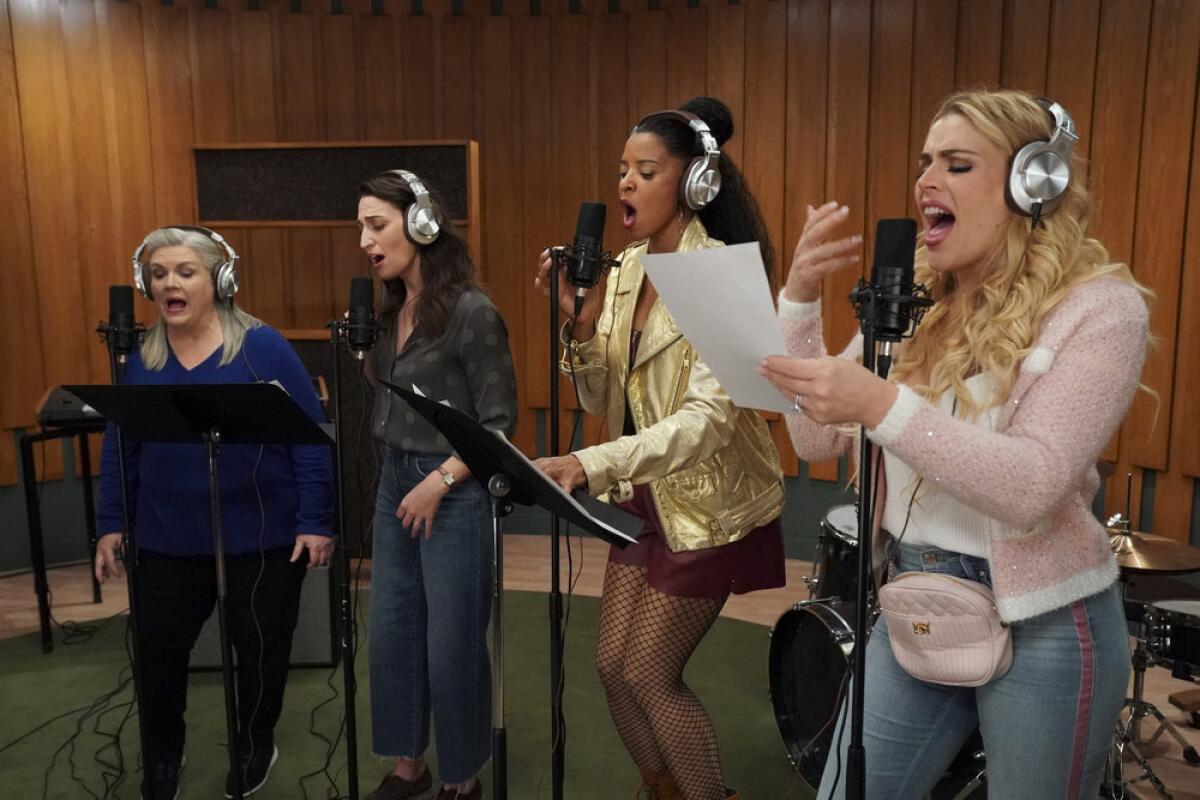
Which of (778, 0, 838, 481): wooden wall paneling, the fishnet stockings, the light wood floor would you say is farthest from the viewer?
(778, 0, 838, 481): wooden wall paneling

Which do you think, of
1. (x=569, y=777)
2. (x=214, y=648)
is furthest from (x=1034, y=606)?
(x=214, y=648)

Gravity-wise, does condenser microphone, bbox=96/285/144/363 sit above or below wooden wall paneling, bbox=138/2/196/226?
below

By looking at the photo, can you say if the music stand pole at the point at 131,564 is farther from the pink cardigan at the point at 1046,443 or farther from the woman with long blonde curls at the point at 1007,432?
the pink cardigan at the point at 1046,443

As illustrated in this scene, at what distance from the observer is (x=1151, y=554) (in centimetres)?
298

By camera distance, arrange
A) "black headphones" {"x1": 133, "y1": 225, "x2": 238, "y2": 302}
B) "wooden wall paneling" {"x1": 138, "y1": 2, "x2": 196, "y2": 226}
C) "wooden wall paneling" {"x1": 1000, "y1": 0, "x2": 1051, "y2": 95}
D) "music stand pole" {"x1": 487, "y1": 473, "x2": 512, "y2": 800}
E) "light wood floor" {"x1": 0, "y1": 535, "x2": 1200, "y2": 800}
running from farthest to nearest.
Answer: "wooden wall paneling" {"x1": 138, "y1": 2, "x2": 196, "y2": 226} < "wooden wall paneling" {"x1": 1000, "y1": 0, "x2": 1051, "y2": 95} < "light wood floor" {"x1": 0, "y1": 535, "x2": 1200, "y2": 800} < "black headphones" {"x1": 133, "y1": 225, "x2": 238, "y2": 302} < "music stand pole" {"x1": 487, "y1": 473, "x2": 512, "y2": 800}

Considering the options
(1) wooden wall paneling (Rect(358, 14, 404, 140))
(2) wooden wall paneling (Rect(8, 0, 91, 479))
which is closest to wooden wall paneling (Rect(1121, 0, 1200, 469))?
(1) wooden wall paneling (Rect(358, 14, 404, 140))

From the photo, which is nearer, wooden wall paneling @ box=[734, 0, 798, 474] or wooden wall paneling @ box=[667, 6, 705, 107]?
wooden wall paneling @ box=[734, 0, 798, 474]

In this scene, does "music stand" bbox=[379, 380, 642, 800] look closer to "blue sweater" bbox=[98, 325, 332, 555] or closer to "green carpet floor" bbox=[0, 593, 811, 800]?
"blue sweater" bbox=[98, 325, 332, 555]

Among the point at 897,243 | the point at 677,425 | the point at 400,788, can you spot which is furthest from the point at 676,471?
the point at 400,788

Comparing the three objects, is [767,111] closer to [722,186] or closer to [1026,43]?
[1026,43]

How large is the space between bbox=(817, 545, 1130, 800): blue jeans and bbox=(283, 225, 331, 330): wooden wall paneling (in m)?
4.74

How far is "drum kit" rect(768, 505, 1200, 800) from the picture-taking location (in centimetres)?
254

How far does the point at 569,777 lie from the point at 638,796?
301mm

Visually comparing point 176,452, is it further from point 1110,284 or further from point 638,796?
point 1110,284
